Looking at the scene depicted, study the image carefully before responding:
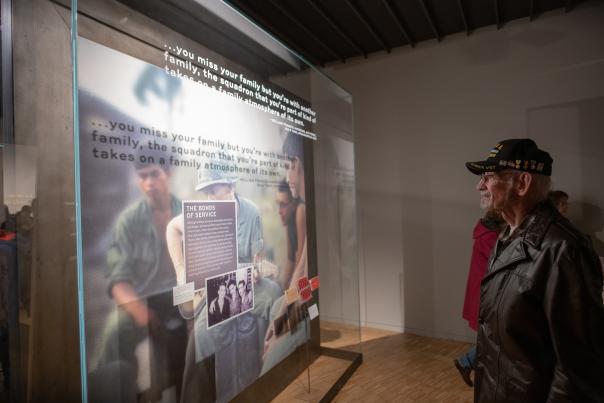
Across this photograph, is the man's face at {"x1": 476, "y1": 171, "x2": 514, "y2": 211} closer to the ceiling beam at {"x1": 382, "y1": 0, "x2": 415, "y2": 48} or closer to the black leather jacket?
the black leather jacket

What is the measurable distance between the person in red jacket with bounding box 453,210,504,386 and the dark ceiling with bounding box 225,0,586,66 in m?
2.06

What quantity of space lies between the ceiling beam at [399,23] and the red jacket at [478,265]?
217 centimetres

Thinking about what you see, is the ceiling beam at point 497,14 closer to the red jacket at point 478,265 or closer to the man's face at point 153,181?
the red jacket at point 478,265

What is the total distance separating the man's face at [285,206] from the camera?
2467 millimetres

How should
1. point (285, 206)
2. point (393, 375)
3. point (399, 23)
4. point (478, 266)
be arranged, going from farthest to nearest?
point (399, 23), point (393, 375), point (478, 266), point (285, 206)

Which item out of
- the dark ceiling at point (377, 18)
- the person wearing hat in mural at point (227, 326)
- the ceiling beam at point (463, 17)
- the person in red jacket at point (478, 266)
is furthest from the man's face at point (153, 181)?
the ceiling beam at point (463, 17)

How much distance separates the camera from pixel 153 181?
1.56 m

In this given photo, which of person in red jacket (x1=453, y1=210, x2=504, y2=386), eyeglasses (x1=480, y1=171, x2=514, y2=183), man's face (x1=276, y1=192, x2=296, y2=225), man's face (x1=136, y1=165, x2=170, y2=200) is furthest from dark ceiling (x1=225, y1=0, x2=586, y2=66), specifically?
eyeglasses (x1=480, y1=171, x2=514, y2=183)

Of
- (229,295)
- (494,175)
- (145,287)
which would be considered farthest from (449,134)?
(145,287)

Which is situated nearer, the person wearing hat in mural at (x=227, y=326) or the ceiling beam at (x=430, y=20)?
the person wearing hat in mural at (x=227, y=326)

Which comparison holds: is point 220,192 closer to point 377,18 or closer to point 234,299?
point 234,299

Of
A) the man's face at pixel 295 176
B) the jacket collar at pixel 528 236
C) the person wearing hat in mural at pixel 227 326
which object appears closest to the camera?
the jacket collar at pixel 528 236

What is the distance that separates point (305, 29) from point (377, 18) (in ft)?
2.44

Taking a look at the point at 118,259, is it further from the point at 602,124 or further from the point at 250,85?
the point at 602,124
